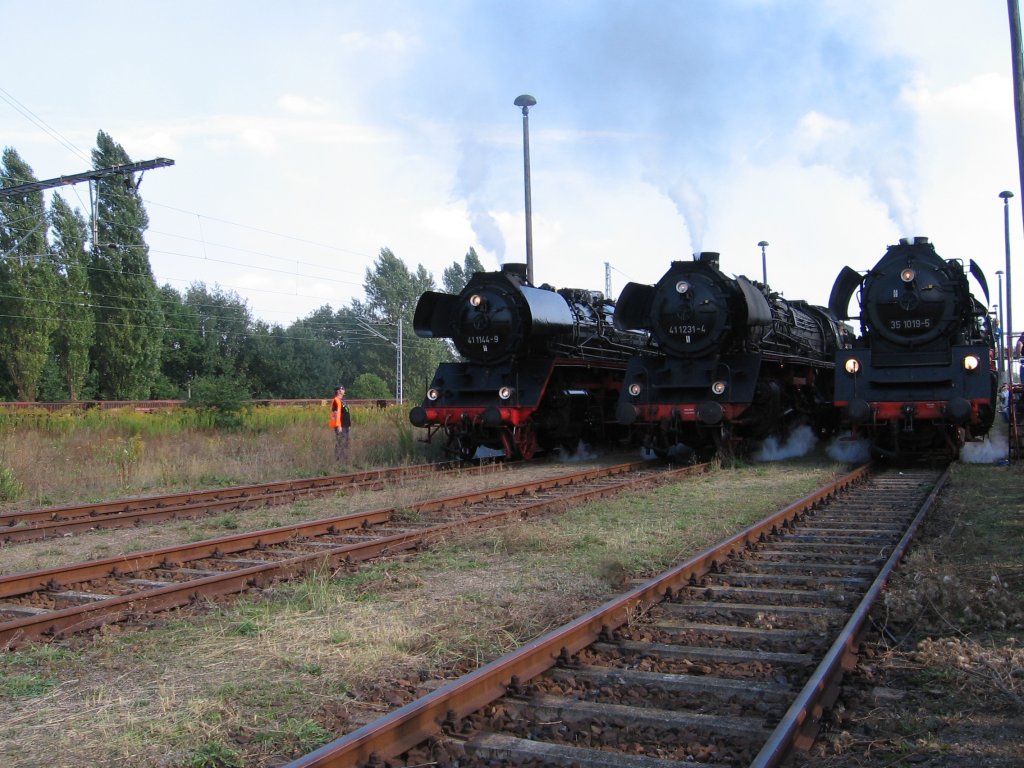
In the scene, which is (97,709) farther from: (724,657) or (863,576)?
(863,576)

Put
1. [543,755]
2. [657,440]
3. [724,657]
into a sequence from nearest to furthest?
[543,755] → [724,657] → [657,440]

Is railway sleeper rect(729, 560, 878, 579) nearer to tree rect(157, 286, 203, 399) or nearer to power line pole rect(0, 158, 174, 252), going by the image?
power line pole rect(0, 158, 174, 252)

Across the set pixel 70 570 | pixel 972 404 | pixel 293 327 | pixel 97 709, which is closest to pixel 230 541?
pixel 70 570

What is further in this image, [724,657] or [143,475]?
[143,475]

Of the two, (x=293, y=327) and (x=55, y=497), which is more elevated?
(x=293, y=327)

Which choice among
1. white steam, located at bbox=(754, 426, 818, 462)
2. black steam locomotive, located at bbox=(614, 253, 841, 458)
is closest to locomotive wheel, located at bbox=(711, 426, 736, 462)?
black steam locomotive, located at bbox=(614, 253, 841, 458)

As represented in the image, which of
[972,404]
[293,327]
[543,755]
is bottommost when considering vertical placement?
[543,755]

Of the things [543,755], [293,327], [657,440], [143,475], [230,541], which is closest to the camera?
[543,755]

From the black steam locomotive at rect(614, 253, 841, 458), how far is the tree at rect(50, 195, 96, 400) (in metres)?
33.0

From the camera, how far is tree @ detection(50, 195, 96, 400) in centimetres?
4038

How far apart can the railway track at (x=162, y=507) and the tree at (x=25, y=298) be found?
32.0 m

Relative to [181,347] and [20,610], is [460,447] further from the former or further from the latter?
[181,347]

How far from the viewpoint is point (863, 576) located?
20.5ft

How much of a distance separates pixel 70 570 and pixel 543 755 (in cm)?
443
